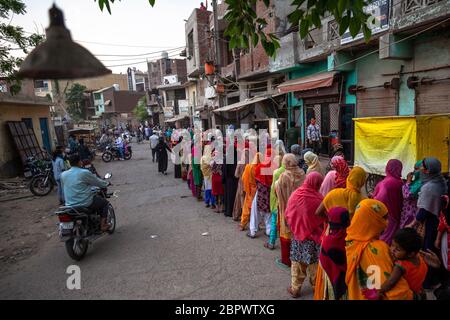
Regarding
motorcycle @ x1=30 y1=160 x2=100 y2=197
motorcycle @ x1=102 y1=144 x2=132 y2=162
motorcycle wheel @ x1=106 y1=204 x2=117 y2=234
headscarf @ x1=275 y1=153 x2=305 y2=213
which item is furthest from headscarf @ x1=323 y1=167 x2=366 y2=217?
motorcycle @ x1=102 y1=144 x2=132 y2=162

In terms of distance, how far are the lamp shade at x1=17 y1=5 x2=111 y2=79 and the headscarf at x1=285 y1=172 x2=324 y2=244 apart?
8.16 feet

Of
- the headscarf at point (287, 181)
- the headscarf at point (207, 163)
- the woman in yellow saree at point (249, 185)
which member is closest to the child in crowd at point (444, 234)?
the headscarf at point (287, 181)

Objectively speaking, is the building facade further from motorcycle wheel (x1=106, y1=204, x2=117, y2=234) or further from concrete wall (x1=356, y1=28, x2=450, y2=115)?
concrete wall (x1=356, y1=28, x2=450, y2=115)

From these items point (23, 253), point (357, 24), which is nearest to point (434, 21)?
point (357, 24)

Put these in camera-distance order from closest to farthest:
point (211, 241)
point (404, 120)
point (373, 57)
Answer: point (211, 241) < point (404, 120) < point (373, 57)

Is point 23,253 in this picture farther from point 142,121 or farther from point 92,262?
point 142,121

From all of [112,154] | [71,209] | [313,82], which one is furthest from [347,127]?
[112,154]

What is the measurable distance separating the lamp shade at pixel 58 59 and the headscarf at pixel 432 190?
3556 mm

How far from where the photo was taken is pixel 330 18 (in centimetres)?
1009

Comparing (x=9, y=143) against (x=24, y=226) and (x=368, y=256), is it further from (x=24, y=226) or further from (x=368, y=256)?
(x=368, y=256)

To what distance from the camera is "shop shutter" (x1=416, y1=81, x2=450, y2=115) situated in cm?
760

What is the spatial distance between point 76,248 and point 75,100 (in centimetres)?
4421

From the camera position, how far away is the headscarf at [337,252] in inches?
106

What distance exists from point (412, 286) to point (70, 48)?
2934mm
